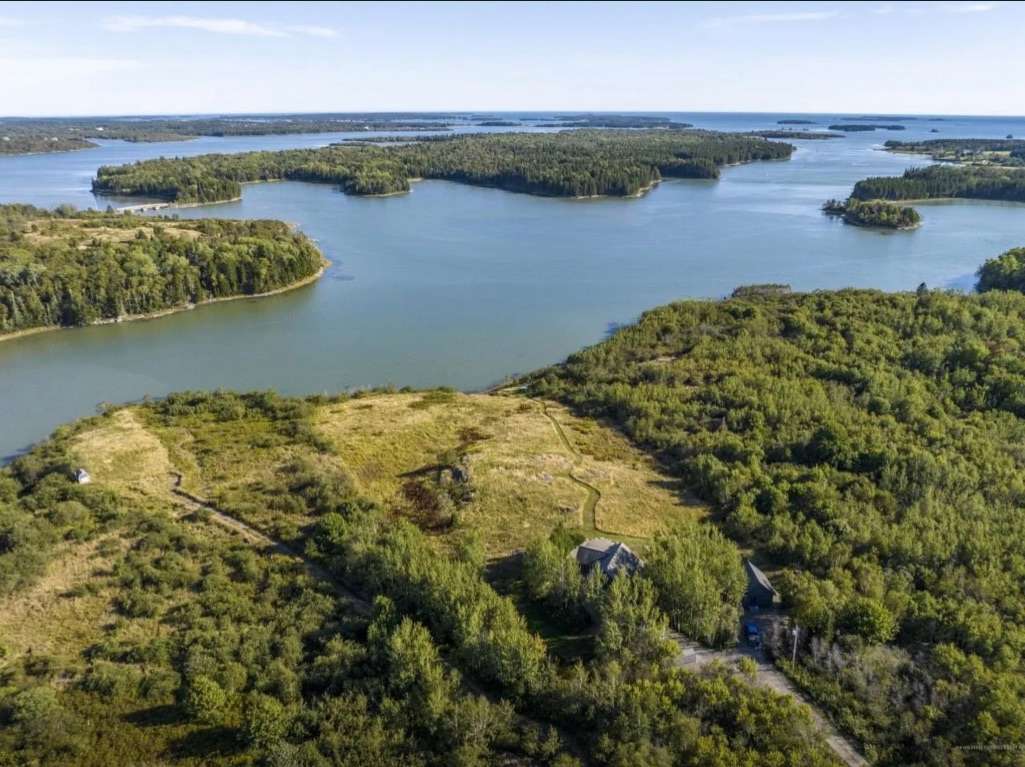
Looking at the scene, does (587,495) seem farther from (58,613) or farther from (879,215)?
(879,215)

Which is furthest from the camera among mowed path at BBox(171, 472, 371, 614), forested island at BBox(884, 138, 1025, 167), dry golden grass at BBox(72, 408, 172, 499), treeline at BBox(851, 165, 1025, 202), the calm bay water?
forested island at BBox(884, 138, 1025, 167)

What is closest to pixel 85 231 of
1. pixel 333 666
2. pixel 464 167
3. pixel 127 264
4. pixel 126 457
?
pixel 127 264

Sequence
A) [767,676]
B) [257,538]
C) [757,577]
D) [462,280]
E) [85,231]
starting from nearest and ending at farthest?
[767,676]
[757,577]
[257,538]
[462,280]
[85,231]

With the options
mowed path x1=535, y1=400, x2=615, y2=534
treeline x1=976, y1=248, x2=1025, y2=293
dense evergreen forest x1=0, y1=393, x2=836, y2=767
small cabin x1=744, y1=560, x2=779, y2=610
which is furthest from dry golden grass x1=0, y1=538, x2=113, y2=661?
treeline x1=976, y1=248, x2=1025, y2=293

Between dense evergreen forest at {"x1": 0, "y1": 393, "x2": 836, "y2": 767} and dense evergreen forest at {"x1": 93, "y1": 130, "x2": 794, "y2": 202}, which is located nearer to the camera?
dense evergreen forest at {"x1": 0, "y1": 393, "x2": 836, "y2": 767}

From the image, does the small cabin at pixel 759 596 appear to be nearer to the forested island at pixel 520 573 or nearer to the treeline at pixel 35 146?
the forested island at pixel 520 573

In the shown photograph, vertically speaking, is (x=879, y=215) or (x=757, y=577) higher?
(x=879, y=215)

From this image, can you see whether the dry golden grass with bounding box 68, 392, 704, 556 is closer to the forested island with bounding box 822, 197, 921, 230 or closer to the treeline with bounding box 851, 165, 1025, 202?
the forested island with bounding box 822, 197, 921, 230

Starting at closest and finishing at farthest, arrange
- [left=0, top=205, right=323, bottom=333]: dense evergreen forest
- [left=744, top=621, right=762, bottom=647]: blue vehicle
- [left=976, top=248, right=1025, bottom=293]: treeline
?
1. [left=744, top=621, right=762, bottom=647]: blue vehicle
2. [left=0, top=205, right=323, bottom=333]: dense evergreen forest
3. [left=976, top=248, right=1025, bottom=293]: treeline
